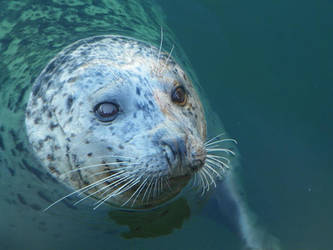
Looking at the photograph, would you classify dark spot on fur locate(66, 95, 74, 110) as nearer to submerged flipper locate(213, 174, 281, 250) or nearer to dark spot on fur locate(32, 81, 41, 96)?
dark spot on fur locate(32, 81, 41, 96)

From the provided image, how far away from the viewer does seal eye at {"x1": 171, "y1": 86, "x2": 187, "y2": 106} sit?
2.68 metres

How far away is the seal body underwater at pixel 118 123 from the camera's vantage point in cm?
240

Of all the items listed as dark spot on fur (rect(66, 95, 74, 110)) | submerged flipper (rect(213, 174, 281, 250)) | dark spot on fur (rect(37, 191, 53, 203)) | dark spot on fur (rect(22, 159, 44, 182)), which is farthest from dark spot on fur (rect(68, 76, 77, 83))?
submerged flipper (rect(213, 174, 281, 250))

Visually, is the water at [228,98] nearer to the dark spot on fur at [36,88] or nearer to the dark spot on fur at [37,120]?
the dark spot on fur at [36,88]

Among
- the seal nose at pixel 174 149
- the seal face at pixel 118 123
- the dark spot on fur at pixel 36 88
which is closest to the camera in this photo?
the seal nose at pixel 174 149

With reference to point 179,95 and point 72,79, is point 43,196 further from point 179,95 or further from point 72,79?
point 179,95

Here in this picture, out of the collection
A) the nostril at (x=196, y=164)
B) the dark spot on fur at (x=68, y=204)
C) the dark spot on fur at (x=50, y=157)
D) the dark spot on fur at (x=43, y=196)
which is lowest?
the nostril at (x=196, y=164)

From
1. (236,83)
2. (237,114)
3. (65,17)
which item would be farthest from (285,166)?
(65,17)

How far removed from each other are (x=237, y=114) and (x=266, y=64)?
672 millimetres

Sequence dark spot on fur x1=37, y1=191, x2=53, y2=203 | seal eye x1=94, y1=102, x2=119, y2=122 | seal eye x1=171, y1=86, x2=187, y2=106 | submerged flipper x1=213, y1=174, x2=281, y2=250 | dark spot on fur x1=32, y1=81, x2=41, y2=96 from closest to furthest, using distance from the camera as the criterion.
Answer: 1. seal eye x1=94, y1=102, x2=119, y2=122
2. seal eye x1=171, y1=86, x2=187, y2=106
3. dark spot on fur x1=32, y1=81, x2=41, y2=96
4. dark spot on fur x1=37, y1=191, x2=53, y2=203
5. submerged flipper x1=213, y1=174, x2=281, y2=250

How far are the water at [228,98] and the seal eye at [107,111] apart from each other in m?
0.73

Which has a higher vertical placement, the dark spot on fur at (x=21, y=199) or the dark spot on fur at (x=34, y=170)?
the dark spot on fur at (x=34, y=170)

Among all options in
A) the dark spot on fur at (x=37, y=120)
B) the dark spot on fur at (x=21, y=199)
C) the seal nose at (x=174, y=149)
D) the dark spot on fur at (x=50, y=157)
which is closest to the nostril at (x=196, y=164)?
the seal nose at (x=174, y=149)

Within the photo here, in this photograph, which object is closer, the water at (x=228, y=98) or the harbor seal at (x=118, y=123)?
the harbor seal at (x=118, y=123)
